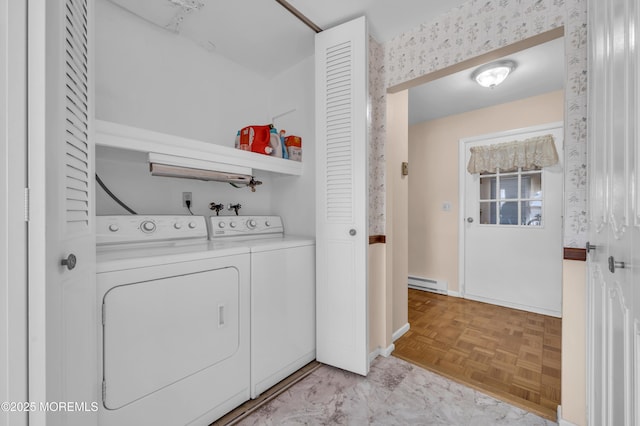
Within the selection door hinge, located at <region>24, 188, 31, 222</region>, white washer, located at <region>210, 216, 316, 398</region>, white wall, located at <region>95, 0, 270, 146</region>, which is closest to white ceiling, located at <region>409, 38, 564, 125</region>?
white wall, located at <region>95, 0, 270, 146</region>

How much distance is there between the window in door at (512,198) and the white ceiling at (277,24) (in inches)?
40.2

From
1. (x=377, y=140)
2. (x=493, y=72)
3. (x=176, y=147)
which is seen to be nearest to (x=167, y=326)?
(x=176, y=147)

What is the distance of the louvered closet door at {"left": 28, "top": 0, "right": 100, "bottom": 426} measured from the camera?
2.04 feet

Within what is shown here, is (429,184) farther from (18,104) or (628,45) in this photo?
(18,104)

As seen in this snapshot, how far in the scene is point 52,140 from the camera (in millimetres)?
679

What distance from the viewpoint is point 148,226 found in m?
1.48

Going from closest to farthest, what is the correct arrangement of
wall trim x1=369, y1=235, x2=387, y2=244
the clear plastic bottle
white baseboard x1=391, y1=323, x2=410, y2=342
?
wall trim x1=369, y1=235, x2=387, y2=244 → the clear plastic bottle → white baseboard x1=391, y1=323, x2=410, y2=342

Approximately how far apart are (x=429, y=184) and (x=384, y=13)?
2439 millimetres

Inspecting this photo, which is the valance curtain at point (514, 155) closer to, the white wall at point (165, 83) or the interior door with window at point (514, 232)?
the interior door with window at point (514, 232)

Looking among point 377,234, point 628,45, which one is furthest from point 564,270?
point 628,45

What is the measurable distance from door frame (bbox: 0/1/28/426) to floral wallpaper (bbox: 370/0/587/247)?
5.64 ft

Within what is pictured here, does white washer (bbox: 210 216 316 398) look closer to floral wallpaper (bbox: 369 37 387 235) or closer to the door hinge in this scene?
floral wallpaper (bbox: 369 37 387 235)

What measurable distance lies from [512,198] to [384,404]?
9.15 ft

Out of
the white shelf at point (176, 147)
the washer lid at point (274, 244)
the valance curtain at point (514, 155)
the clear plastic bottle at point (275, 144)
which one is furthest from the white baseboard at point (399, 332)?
the valance curtain at point (514, 155)
